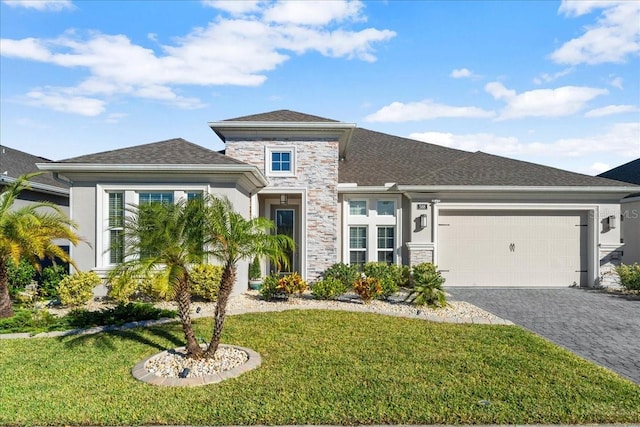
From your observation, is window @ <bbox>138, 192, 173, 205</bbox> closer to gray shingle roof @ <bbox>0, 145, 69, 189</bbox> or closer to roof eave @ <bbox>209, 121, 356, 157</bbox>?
roof eave @ <bbox>209, 121, 356, 157</bbox>

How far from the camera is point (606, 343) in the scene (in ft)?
21.1

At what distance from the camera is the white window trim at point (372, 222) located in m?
12.5

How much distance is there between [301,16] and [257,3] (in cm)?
131

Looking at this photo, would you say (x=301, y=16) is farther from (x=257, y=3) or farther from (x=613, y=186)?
(x=613, y=186)

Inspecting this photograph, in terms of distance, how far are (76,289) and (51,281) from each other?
5.20 feet

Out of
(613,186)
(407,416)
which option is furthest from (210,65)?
(613,186)

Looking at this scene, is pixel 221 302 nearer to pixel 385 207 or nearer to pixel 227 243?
pixel 227 243

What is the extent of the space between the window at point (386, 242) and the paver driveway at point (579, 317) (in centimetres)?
221

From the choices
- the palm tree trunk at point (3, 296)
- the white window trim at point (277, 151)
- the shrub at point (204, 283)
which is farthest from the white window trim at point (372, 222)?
the palm tree trunk at point (3, 296)

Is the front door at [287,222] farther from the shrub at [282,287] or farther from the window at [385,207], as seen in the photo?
the shrub at [282,287]

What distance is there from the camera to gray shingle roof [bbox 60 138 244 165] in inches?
369

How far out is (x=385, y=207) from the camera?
41.6ft

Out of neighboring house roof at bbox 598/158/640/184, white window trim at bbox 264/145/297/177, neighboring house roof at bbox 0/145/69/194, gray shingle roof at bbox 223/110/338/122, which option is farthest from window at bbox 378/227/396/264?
neighboring house roof at bbox 0/145/69/194

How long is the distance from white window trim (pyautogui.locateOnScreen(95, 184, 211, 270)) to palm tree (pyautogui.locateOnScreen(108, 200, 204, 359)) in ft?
13.5
